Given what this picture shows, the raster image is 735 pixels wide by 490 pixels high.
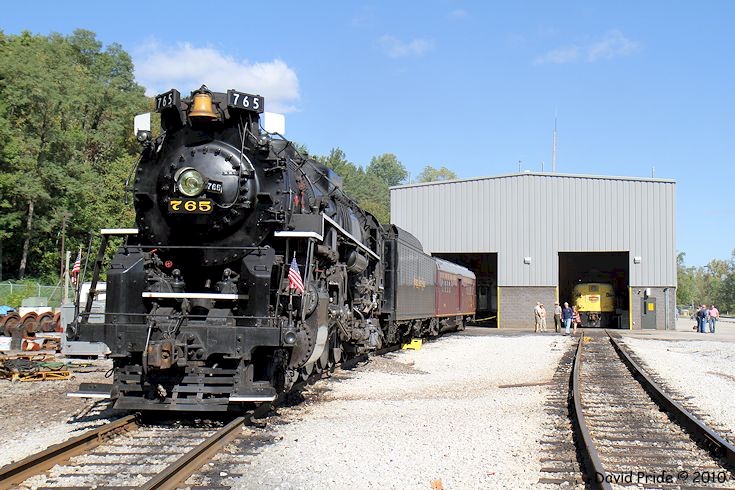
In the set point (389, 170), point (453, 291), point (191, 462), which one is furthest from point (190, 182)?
point (389, 170)

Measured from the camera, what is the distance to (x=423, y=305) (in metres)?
20.0

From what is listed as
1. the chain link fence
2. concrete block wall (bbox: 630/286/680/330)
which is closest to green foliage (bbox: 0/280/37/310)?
the chain link fence

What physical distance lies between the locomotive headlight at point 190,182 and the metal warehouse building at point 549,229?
29671mm

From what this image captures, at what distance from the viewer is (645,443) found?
23.1 ft

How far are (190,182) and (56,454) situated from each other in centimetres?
349

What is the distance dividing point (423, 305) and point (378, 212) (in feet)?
203

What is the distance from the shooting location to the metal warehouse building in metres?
34.9

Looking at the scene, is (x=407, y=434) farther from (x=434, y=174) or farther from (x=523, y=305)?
(x=434, y=174)

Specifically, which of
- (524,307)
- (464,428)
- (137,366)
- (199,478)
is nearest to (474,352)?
(464,428)

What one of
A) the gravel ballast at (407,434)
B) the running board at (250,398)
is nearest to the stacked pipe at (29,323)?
the gravel ballast at (407,434)

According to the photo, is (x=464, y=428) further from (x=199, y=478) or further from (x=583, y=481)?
(x=199, y=478)

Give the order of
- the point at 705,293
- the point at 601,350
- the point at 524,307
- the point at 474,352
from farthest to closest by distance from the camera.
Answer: the point at 705,293
the point at 524,307
the point at 601,350
the point at 474,352

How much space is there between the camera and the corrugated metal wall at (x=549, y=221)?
3491cm

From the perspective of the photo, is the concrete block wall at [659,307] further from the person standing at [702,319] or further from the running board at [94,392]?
the running board at [94,392]
